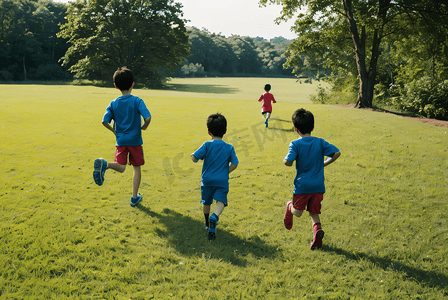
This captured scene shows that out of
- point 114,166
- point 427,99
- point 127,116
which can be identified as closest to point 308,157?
point 127,116

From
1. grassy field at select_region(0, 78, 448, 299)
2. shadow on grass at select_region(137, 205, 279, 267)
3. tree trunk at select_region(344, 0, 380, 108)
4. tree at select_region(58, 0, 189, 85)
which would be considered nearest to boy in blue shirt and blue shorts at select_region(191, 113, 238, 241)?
shadow on grass at select_region(137, 205, 279, 267)

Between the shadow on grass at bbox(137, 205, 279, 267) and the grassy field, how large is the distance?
2 cm

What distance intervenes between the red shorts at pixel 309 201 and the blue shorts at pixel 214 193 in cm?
90

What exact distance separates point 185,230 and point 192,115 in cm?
1136

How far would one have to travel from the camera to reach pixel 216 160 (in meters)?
3.90

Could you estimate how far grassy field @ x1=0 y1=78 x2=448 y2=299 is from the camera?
3152 millimetres

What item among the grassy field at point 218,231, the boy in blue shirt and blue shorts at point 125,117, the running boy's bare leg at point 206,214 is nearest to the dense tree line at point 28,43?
the grassy field at point 218,231

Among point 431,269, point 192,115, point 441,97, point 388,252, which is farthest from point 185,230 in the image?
point 441,97

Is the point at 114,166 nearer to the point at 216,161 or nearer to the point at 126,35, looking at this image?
the point at 216,161

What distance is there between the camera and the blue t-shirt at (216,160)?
390 centimetres

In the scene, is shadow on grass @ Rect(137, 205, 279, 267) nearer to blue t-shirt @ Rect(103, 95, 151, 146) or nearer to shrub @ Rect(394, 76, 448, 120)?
blue t-shirt @ Rect(103, 95, 151, 146)

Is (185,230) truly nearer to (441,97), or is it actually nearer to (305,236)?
(305,236)

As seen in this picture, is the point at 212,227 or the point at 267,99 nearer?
the point at 212,227

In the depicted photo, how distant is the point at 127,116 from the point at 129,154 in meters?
0.61
